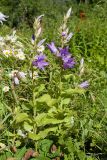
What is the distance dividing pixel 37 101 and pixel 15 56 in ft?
2.20

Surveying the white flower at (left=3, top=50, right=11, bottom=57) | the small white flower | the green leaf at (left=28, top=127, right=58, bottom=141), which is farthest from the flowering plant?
the white flower at (left=3, top=50, right=11, bottom=57)

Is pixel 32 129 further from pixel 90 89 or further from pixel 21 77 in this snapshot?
pixel 90 89

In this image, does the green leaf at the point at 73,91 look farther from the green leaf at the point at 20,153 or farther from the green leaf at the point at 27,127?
the green leaf at the point at 20,153

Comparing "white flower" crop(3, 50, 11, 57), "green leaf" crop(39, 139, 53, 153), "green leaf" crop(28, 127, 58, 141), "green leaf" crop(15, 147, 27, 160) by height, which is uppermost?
"white flower" crop(3, 50, 11, 57)

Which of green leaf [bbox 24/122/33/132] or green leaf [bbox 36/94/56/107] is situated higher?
green leaf [bbox 36/94/56/107]

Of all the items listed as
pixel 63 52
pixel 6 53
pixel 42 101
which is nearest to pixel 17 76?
pixel 42 101


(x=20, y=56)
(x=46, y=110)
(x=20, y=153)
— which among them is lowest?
(x=20, y=153)

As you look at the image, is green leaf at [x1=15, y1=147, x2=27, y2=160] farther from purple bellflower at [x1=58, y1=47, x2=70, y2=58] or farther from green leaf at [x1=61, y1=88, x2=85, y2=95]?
purple bellflower at [x1=58, y1=47, x2=70, y2=58]

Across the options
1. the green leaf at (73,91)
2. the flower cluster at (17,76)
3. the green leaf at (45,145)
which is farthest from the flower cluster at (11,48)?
the green leaf at (45,145)

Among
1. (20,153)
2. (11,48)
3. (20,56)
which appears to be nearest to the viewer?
Answer: (20,153)

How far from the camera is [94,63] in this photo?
19.4ft

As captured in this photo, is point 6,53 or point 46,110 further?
point 6,53

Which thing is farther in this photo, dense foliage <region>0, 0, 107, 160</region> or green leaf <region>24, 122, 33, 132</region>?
green leaf <region>24, 122, 33, 132</region>

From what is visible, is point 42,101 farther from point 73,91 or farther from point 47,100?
point 73,91
